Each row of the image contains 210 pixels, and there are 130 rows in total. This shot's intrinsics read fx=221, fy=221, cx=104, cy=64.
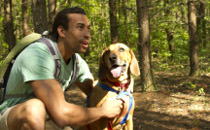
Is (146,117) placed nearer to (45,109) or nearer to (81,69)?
(81,69)

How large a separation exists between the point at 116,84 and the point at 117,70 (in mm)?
256

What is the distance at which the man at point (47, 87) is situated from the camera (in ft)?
6.73

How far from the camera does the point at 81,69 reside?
3.02 meters

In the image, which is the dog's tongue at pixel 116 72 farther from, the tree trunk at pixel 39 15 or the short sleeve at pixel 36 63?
the tree trunk at pixel 39 15

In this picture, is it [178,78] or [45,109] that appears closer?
[45,109]

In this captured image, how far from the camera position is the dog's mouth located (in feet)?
11.0

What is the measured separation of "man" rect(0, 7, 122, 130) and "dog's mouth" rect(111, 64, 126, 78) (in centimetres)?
83

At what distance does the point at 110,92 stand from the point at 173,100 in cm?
315

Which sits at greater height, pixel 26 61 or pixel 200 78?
pixel 26 61

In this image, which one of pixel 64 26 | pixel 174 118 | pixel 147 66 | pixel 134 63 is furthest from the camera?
pixel 147 66

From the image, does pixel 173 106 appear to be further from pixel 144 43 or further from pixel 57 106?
pixel 57 106

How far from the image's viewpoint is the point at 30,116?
6.61 feet

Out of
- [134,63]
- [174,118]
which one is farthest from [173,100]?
[134,63]

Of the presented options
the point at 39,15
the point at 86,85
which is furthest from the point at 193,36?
the point at 86,85
